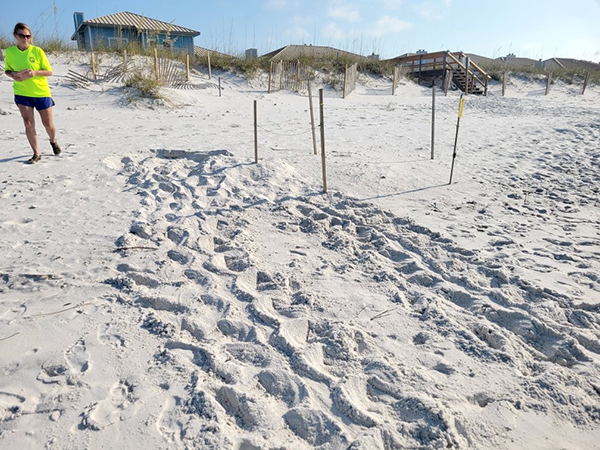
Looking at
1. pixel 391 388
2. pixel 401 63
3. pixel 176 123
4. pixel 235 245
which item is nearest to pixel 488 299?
pixel 391 388

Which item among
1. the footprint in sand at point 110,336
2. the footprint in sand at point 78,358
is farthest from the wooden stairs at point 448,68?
the footprint in sand at point 78,358

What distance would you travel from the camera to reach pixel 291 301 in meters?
2.57

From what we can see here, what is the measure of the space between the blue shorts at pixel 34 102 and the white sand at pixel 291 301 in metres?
0.62

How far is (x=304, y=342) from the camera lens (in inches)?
86.4

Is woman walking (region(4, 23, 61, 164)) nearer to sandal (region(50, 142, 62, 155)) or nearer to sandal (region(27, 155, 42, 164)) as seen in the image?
sandal (region(27, 155, 42, 164))

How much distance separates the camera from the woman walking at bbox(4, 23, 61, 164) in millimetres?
4086

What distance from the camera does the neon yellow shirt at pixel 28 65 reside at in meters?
4.11

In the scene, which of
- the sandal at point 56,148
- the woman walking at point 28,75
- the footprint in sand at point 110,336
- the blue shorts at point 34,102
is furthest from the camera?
the sandal at point 56,148

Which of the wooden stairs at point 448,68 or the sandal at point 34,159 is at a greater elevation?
the wooden stairs at point 448,68

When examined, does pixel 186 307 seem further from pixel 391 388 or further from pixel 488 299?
pixel 488 299

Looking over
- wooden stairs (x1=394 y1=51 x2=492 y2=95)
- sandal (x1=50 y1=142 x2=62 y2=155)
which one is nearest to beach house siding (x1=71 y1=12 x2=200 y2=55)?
wooden stairs (x1=394 y1=51 x2=492 y2=95)

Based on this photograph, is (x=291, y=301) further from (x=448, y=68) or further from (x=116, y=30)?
(x=116, y=30)

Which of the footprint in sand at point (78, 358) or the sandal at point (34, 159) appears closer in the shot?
the footprint in sand at point (78, 358)

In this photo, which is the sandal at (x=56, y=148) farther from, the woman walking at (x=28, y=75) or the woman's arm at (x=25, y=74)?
the woman's arm at (x=25, y=74)
